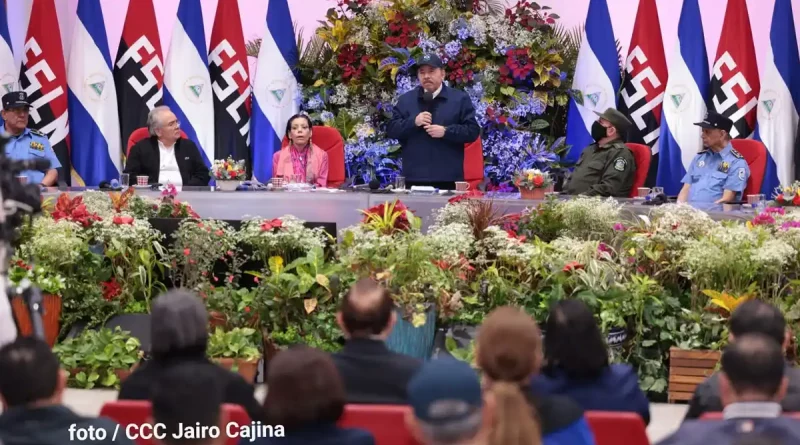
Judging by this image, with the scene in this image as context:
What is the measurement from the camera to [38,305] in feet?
9.77

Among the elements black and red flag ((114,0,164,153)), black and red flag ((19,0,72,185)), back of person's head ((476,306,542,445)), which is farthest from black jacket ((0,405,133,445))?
black and red flag ((114,0,164,153))

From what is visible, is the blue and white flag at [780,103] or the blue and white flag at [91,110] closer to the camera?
the blue and white flag at [780,103]

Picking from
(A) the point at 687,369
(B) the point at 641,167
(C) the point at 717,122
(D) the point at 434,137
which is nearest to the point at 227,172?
(D) the point at 434,137

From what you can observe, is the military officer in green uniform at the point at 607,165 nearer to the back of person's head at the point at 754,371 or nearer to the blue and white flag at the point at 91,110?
the blue and white flag at the point at 91,110

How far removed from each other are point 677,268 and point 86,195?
10.0 ft

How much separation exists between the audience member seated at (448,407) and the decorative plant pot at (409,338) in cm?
218

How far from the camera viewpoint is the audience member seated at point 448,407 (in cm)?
192

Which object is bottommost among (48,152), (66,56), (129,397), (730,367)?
(129,397)

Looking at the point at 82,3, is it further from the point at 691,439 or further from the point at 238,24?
the point at 691,439

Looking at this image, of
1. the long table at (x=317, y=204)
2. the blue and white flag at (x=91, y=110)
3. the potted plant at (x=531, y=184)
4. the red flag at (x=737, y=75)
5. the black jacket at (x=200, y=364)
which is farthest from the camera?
the blue and white flag at (x=91, y=110)

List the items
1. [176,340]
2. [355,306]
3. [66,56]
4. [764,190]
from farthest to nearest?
[66,56], [764,190], [355,306], [176,340]

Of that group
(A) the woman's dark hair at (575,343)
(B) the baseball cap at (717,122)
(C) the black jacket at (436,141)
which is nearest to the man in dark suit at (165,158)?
(C) the black jacket at (436,141)

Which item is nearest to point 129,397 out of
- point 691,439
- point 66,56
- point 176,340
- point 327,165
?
point 176,340

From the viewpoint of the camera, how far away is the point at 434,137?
22.5ft
